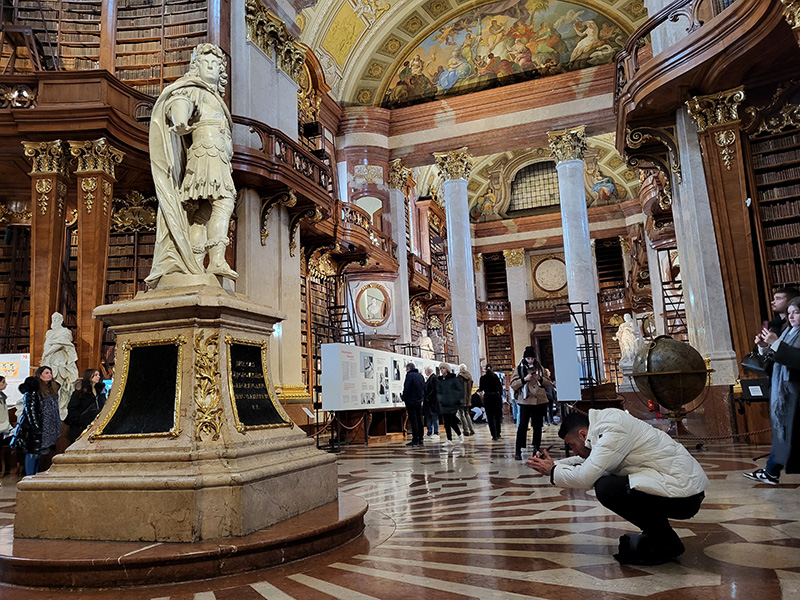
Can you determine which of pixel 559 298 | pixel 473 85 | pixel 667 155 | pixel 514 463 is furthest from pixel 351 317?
pixel 559 298

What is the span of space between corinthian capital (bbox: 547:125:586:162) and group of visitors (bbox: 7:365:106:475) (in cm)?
1327

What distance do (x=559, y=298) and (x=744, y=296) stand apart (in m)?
20.0

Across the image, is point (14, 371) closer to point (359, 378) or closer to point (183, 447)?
point (359, 378)

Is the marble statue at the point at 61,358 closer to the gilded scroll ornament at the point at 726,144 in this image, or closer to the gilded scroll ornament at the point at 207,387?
the gilded scroll ornament at the point at 207,387

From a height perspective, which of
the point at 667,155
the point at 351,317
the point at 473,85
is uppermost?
the point at 473,85

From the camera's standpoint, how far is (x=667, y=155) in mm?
9391

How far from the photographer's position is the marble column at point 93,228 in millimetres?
7789

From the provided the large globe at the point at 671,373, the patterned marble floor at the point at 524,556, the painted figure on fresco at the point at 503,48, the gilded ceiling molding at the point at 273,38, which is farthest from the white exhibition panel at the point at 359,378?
the painted figure on fresco at the point at 503,48

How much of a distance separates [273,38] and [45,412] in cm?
786

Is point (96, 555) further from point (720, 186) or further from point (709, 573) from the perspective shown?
point (720, 186)

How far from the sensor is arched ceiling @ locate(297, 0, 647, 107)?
643 inches

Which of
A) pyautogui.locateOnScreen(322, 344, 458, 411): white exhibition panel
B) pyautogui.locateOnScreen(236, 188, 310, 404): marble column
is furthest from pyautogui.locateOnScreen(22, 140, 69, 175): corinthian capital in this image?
pyautogui.locateOnScreen(322, 344, 458, 411): white exhibition panel

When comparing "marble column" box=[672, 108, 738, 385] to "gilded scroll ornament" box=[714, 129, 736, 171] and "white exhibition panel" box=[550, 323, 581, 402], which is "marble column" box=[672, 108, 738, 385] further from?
"white exhibition panel" box=[550, 323, 581, 402]

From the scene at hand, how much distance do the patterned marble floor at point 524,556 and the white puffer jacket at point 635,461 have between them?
1.12 ft
